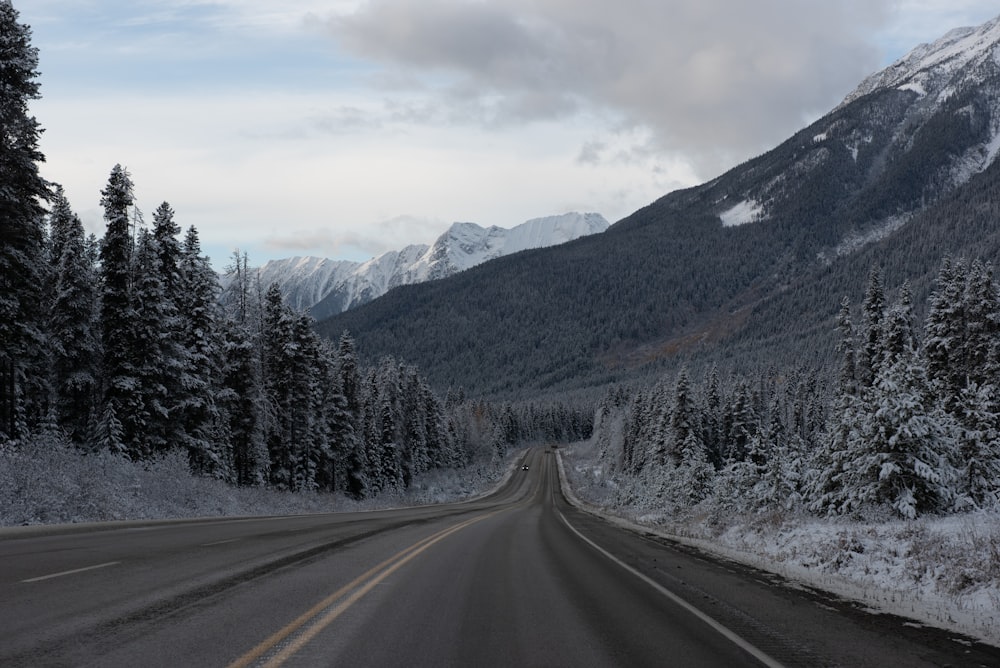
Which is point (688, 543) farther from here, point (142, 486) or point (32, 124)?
point (32, 124)

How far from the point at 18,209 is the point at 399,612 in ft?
76.1

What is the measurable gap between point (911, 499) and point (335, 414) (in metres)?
43.6

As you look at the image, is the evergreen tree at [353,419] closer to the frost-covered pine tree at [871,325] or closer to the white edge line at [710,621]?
the frost-covered pine tree at [871,325]

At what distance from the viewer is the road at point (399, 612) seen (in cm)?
558

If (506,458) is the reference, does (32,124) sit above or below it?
above

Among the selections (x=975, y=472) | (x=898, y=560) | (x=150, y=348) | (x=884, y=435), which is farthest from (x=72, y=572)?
(x=150, y=348)

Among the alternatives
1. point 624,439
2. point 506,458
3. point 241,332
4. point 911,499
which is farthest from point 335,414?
point 506,458

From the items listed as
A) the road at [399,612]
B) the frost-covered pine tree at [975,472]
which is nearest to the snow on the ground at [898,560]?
the road at [399,612]

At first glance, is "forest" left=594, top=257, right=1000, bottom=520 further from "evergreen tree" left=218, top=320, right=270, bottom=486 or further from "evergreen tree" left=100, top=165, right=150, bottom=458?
"evergreen tree" left=100, top=165, right=150, bottom=458

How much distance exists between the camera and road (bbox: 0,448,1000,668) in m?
5.58

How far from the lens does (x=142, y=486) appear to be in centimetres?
2125

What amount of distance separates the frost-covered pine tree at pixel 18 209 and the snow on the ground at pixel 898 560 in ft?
78.5

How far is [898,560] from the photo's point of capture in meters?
10.8

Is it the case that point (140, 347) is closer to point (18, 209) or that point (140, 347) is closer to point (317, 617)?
point (18, 209)
